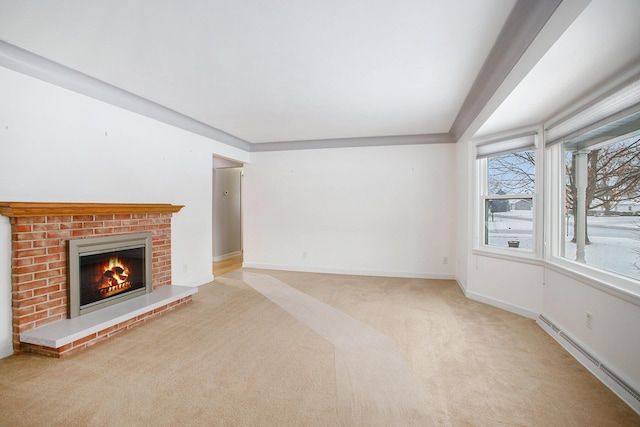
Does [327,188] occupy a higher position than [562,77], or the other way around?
[562,77]

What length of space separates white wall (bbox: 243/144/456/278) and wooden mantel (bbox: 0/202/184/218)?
8.22 ft

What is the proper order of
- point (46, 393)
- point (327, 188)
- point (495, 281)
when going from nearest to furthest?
point (46, 393) → point (495, 281) → point (327, 188)

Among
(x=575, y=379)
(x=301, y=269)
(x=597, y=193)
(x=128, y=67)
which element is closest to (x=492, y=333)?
(x=575, y=379)

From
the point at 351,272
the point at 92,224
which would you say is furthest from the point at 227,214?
the point at 92,224

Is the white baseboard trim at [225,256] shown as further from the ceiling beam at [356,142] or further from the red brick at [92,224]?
the red brick at [92,224]

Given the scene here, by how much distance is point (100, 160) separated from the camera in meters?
3.17

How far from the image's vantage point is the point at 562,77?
2.15 m

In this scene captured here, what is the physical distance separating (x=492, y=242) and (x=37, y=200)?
4.88m

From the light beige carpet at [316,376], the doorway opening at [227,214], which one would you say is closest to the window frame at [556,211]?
the light beige carpet at [316,376]

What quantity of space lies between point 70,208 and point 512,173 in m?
4.66

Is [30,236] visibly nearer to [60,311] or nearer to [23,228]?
[23,228]

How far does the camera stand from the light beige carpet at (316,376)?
5.76 feet

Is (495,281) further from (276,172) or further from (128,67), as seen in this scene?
(128,67)

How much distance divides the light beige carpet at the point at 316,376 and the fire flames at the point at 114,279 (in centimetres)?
53
